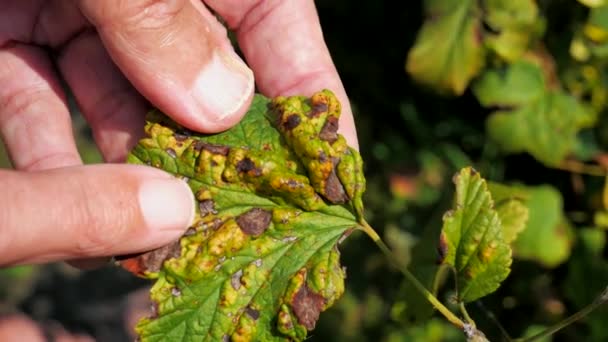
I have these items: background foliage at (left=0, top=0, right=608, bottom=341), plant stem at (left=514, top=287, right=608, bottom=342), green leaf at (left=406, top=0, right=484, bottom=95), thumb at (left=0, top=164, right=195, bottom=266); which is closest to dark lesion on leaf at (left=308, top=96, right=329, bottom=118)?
thumb at (left=0, top=164, right=195, bottom=266)

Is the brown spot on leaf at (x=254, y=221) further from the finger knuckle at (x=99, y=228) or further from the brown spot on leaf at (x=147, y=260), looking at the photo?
the finger knuckle at (x=99, y=228)

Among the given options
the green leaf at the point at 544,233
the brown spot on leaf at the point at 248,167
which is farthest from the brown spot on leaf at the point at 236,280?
the green leaf at the point at 544,233

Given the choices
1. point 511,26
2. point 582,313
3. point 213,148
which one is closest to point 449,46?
point 511,26

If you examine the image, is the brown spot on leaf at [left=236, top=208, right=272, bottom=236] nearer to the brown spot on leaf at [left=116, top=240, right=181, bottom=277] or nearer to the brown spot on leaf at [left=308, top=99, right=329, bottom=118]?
the brown spot on leaf at [left=116, top=240, right=181, bottom=277]

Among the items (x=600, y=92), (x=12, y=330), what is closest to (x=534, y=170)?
(x=600, y=92)

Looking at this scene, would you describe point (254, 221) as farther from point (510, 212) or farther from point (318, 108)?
point (510, 212)

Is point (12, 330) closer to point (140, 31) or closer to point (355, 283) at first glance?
point (355, 283)
